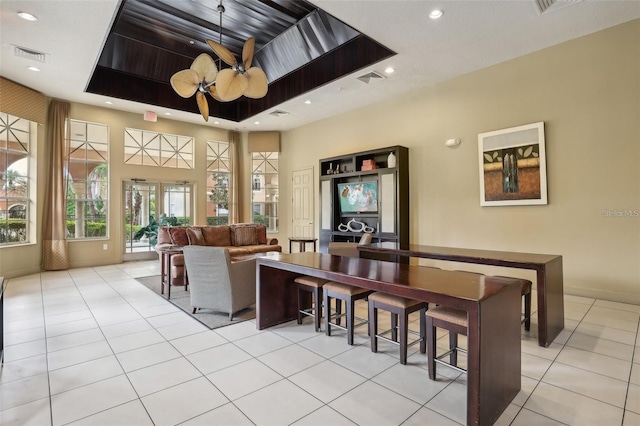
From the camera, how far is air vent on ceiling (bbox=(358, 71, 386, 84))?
5.20m

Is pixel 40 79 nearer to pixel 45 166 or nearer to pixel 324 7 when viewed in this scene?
pixel 45 166

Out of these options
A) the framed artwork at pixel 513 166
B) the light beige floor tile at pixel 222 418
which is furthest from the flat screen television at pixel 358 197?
the light beige floor tile at pixel 222 418

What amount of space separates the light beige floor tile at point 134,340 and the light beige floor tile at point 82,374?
0.75 ft

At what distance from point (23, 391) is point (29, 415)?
37 cm

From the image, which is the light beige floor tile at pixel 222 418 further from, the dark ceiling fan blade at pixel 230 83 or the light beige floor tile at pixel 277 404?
the dark ceiling fan blade at pixel 230 83

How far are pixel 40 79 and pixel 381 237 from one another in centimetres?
664

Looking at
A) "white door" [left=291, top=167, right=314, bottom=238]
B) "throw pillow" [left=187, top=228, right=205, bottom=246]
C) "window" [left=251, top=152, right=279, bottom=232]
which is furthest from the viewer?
"window" [left=251, top=152, right=279, bottom=232]

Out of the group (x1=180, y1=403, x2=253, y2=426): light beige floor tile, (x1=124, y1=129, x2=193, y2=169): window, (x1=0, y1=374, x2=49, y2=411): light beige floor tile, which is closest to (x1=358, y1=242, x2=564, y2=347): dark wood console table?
(x1=180, y1=403, x2=253, y2=426): light beige floor tile

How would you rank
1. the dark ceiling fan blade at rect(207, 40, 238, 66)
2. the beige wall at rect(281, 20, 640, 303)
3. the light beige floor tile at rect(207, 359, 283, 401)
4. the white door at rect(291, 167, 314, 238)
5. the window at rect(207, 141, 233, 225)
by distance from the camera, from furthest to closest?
the window at rect(207, 141, 233, 225), the white door at rect(291, 167, 314, 238), the beige wall at rect(281, 20, 640, 303), the dark ceiling fan blade at rect(207, 40, 238, 66), the light beige floor tile at rect(207, 359, 283, 401)

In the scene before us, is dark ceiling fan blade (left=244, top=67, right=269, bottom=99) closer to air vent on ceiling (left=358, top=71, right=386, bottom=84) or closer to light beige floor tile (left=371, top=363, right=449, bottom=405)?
air vent on ceiling (left=358, top=71, right=386, bottom=84)

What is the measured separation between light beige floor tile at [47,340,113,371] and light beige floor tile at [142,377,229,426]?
0.97 meters

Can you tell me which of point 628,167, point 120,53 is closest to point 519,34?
point 628,167

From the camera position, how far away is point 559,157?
4.38 m

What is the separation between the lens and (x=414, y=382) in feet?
7.27
